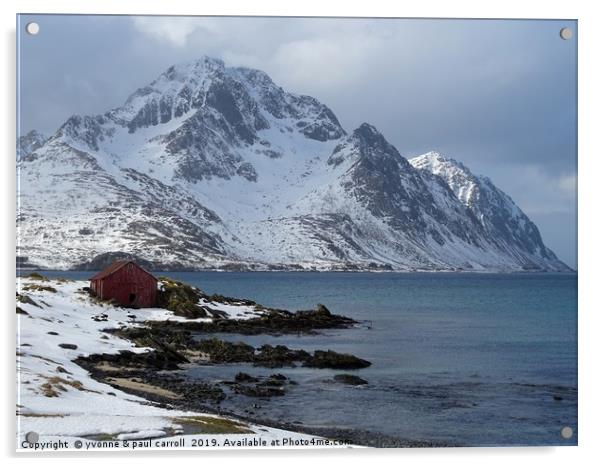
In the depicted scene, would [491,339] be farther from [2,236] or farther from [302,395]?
[2,236]

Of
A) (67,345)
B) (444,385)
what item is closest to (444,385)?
(444,385)

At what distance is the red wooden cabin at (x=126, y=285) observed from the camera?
51.1 metres

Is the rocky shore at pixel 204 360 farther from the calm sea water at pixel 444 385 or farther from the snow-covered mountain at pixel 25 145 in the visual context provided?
the snow-covered mountain at pixel 25 145

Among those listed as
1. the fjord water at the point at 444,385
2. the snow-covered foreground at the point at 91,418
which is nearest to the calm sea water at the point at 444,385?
the fjord water at the point at 444,385

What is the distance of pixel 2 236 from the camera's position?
63.5 ft

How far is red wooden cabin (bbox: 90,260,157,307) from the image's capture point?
51.1 m

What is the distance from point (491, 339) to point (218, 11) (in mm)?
37294

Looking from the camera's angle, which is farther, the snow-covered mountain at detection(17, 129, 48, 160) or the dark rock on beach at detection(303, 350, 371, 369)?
the dark rock on beach at detection(303, 350, 371, 369)

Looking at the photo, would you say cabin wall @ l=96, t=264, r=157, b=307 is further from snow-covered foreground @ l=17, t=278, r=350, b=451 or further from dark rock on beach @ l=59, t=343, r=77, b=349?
snow-covered foreground @ l=17, t=278, r=350, b=451

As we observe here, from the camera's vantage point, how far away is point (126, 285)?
52500 mm

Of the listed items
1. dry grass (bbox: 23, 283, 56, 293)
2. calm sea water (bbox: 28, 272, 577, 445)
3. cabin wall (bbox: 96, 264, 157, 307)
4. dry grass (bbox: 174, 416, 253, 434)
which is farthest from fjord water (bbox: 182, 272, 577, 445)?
dry grass (bbox: 23, 283, 56, 293)

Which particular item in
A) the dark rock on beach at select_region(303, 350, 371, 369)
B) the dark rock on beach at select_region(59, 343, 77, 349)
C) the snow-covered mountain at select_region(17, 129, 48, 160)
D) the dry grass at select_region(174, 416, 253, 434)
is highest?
the snow-covered mountain at select_region(17, 129, 48, 160)
